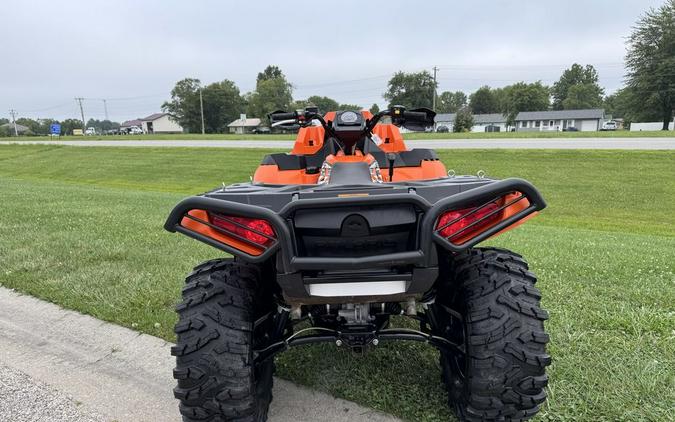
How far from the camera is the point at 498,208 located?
6.50 feet

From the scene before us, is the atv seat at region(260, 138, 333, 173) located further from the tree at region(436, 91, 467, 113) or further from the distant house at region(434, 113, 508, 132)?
the tree at region(436, 91, 467, 113)

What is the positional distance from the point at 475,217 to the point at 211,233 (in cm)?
112

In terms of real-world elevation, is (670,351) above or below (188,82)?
below

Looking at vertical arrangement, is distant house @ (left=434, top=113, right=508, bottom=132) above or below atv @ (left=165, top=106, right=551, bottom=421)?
below

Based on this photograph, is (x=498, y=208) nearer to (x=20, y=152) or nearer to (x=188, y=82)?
(x=20, y=152)

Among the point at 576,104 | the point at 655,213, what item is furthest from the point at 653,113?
the point at 576,104

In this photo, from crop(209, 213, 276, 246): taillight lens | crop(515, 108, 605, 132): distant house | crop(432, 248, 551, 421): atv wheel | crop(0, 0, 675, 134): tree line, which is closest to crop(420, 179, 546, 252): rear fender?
crop(432, 248, 551, 421): atv wheel

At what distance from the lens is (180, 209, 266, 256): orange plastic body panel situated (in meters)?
1.99

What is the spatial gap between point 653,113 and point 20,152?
59.9 meters

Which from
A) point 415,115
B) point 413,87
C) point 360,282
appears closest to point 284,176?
point 415,115

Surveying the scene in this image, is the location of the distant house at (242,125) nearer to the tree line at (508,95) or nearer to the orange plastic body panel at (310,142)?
the tree line at (508,95)

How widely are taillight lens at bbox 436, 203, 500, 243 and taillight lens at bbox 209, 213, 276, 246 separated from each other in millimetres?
690

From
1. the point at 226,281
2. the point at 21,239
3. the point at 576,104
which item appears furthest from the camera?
the point at 576,104

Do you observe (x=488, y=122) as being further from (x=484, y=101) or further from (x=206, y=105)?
(x=206, y=105)
